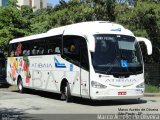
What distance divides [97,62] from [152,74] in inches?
438

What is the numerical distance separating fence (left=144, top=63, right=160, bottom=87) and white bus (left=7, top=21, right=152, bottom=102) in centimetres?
827

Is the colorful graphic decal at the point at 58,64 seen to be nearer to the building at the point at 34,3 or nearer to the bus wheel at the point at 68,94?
the bus wheel at the point at 68,94

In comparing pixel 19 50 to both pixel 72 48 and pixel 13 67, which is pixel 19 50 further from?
pixel 72 48

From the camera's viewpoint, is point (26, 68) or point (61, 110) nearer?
point (61, 110)

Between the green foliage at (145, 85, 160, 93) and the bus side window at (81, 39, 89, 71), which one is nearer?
the bus side window at (81, 39, 89, 71)

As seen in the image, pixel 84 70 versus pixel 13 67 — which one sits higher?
pixel 84 70

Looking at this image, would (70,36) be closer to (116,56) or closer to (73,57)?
(73,57)

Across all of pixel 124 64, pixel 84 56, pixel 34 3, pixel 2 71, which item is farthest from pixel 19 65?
pixel 34 3

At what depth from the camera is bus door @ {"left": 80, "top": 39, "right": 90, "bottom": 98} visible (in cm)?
1947

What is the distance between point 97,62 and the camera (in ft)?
63.1

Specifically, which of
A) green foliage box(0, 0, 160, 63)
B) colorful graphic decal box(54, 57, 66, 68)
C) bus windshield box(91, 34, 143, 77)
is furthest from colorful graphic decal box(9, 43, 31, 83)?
bus windshield box(91, 34, 143, 77)

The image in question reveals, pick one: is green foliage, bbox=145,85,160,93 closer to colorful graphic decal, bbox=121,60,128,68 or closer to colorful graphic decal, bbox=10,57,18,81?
colorful graphic decal, bbox=121,60,128,68

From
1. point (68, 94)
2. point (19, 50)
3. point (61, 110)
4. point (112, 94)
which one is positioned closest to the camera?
point (61, 110)

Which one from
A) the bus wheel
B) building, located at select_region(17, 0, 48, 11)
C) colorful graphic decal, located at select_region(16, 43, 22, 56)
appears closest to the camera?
the bus wheel
